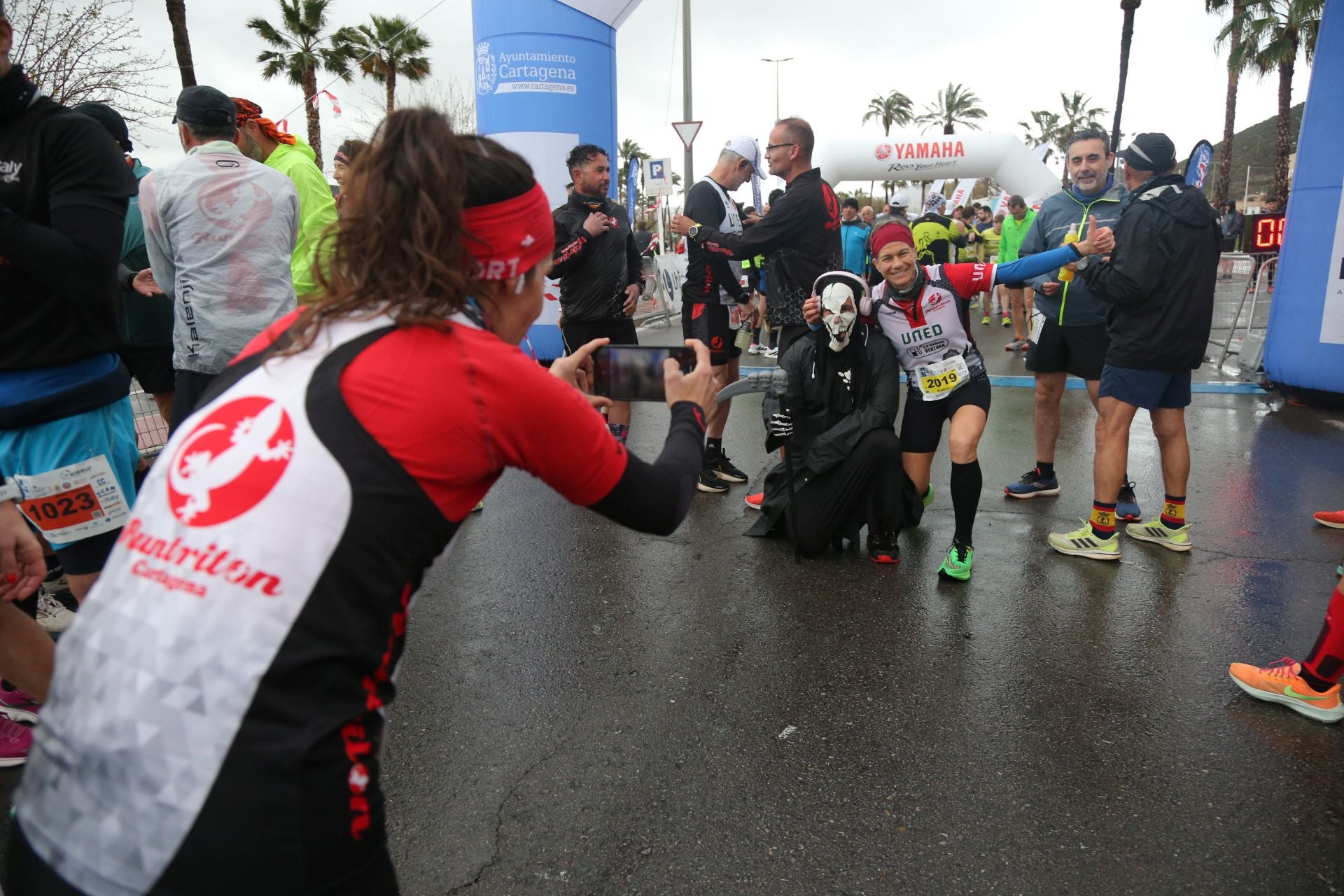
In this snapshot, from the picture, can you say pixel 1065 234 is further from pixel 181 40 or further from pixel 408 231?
pixel 181 40

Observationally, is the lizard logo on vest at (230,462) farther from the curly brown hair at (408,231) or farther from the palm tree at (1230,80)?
the palm tree at (1230,80)

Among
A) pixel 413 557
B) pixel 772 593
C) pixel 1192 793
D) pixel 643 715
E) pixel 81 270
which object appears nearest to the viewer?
pixel 413 557

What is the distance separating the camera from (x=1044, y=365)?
5.27m

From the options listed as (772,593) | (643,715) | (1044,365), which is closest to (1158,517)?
(1044,365)

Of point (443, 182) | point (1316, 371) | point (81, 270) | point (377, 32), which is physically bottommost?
point (1316, 371)

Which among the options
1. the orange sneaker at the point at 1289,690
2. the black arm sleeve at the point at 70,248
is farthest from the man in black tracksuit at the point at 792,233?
the black arm sleeve at the point at 70,248

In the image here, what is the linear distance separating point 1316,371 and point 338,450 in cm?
856

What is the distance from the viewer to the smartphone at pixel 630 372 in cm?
194

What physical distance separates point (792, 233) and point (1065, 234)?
5.24 feet

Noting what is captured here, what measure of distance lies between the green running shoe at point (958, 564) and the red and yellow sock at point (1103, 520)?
738 mm

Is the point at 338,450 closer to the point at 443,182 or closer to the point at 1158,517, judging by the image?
the point at 443,182

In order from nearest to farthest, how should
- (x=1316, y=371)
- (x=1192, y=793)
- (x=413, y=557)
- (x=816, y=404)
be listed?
(x=413, y=557) → (x=1192, y=793) → (x=816, y=404) → (x=1316, y=371)

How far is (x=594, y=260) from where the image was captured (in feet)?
17.8

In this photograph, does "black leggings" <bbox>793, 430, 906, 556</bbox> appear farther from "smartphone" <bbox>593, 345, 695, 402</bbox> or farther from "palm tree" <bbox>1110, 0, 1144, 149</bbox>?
"palm tree" <bbox>1110, 0, 1144, 149</bbox>
